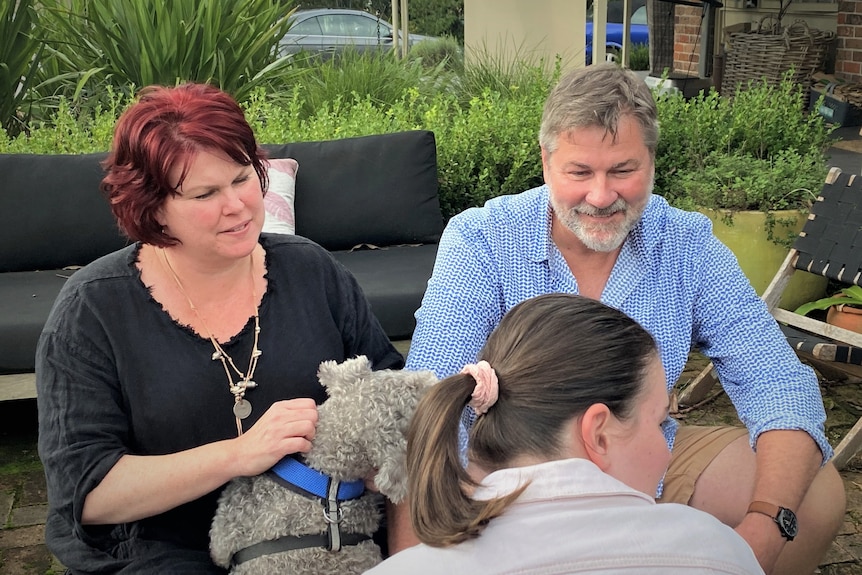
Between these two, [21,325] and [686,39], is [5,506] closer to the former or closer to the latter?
[21,325]

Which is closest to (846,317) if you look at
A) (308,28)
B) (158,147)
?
(158,147)

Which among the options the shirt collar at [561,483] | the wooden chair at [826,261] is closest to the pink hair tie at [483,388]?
the shirt collar at [561,483]

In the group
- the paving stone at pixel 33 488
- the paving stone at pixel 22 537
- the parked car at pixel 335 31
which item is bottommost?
the paving stone at pixel 33 488

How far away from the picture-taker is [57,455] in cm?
189

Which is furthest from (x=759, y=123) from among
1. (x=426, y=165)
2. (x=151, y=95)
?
(x=151, y=95)

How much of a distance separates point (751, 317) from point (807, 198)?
274 centimetres

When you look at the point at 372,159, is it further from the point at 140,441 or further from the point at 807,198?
the point at 140,441

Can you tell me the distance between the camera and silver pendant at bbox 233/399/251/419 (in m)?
2.04

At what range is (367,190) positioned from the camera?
4.62 m

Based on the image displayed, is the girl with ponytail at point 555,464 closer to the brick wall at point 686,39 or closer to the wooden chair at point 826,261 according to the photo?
the wooden chair at point 826,261

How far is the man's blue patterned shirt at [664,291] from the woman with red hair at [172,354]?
408mm

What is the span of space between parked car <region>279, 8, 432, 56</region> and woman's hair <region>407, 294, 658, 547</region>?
7561mm

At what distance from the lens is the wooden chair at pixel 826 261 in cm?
386

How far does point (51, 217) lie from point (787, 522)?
356 cm
